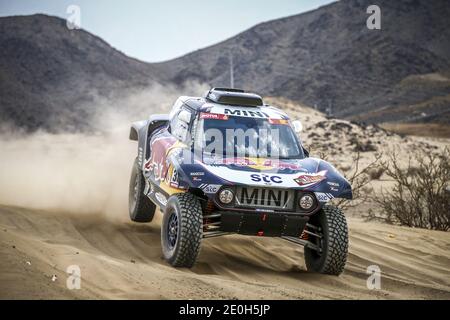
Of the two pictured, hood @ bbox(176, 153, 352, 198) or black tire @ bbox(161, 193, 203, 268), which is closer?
black tire @ bbox(161, 193, 203, 268)

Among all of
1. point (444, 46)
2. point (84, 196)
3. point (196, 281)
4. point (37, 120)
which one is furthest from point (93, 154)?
point (444, 46)

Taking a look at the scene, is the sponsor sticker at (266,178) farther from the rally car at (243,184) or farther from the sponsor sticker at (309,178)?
the sponsor sticker at (309,178)

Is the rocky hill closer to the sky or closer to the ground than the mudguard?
closer to the sky

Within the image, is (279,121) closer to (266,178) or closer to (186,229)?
(266,178)

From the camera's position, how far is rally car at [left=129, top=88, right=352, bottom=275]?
27.3ft

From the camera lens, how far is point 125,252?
9.65m

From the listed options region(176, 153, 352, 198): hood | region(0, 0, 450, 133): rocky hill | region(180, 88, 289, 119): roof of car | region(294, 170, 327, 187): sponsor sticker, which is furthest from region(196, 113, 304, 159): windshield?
region(0, 0, 450, 133): rocky hill

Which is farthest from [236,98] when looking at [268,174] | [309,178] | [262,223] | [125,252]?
[125,252]

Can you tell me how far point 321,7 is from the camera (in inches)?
3492

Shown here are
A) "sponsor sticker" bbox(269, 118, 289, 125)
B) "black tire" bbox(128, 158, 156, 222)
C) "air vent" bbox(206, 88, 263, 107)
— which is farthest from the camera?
"black tire" bbox(128, 158, 156, 222)

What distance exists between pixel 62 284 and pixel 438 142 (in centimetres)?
2811

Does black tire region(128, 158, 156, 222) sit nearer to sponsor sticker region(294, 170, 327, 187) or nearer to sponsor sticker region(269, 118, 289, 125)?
sponsor sticker region(269, 118, 289, 125)

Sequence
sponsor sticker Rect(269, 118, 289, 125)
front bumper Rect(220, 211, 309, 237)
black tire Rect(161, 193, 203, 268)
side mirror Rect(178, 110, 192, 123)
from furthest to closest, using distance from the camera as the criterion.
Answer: side mirror Rect(178, 110, 192, 123) → sponsor sticker Rect(269, 118, 289, 125) → front bumper Rect(220, 211, 309, 237) → black tire Rect(161, 193, 203, 268)

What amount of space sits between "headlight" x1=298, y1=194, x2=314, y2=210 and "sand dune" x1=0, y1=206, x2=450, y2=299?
2.77 ft
